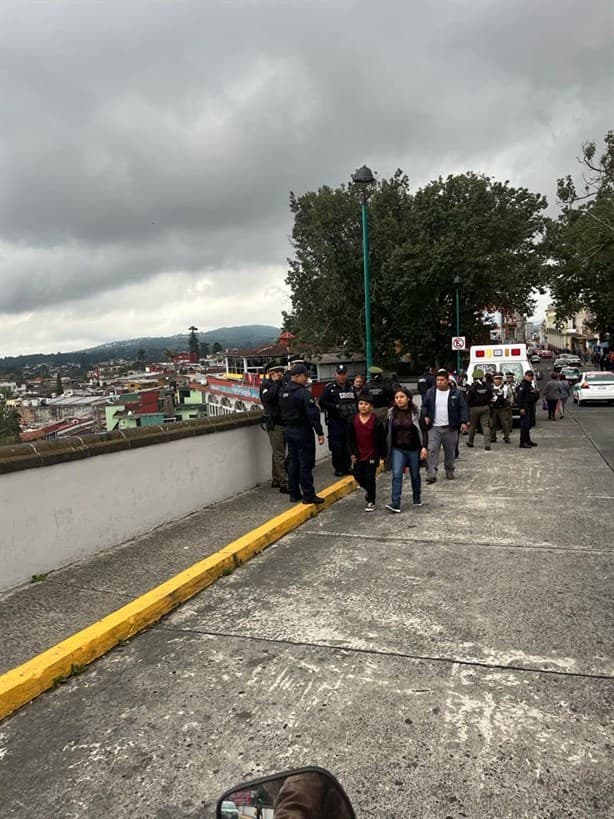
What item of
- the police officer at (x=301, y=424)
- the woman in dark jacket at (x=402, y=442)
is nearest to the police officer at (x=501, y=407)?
the woman in dark jacket at (x=402, y=442)

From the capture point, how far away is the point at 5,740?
2.85 meters

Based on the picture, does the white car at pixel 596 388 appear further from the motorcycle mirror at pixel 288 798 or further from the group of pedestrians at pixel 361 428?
the motorcycle mirror at pixel 288 798

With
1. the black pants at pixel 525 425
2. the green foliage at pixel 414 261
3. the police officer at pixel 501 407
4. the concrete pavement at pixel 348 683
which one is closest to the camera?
the concrete pavement at pixel 348 683

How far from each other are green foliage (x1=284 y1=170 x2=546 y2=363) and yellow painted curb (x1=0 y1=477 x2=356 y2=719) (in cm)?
2952

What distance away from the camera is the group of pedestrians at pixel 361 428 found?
22.8ft

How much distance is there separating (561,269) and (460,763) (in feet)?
93.7

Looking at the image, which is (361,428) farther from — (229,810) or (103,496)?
(229,810)

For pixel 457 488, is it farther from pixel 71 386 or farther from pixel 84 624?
pixel 71 386

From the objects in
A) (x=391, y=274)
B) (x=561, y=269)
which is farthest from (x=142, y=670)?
(x=391, y=274)

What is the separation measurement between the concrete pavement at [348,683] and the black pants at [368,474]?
54.9 inches

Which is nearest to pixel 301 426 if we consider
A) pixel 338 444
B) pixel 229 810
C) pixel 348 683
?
pixel 338 444

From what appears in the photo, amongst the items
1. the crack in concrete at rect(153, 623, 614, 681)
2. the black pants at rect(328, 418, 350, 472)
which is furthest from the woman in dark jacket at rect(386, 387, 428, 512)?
the crack in concrete at rect(153, 623, 614, 681)

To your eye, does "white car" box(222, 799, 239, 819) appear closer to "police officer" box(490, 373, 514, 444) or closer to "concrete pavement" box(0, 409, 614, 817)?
"concrete pavement" box(0, 409, 614, 817)

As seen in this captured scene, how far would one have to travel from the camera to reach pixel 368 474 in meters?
7.05
